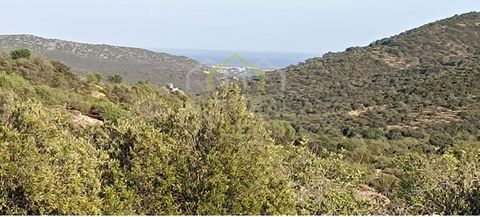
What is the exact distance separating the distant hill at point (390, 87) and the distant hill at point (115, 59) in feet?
26.1

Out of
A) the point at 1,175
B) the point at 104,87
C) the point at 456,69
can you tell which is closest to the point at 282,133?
the point at 104,87

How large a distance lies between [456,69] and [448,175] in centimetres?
4876

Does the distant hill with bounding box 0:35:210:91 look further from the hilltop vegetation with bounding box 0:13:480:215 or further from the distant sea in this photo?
the hilltop vegetation with bounding box 0:13:480:215

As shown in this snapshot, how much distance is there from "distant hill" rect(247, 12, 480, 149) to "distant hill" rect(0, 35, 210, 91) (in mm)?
7969

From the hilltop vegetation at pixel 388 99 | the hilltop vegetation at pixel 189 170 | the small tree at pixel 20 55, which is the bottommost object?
the hilltop vegetation at pixel 388 99

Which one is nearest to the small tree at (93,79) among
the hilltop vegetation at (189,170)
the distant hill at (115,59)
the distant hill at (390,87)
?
the distant hill at (115,59)

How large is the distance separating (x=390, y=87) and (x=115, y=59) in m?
28.7

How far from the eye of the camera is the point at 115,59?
227ft

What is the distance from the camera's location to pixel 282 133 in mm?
39219

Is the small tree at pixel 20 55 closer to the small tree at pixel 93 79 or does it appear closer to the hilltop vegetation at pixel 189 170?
the small tree at pixel 93 79

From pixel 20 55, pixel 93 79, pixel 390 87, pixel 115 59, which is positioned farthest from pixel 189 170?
pixel 115 59

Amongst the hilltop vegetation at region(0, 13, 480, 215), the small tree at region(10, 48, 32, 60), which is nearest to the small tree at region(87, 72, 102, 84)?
the small tree at region(10, 48, 32, 60)

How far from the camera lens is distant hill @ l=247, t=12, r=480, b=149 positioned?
158 feet

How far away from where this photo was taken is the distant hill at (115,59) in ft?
203
